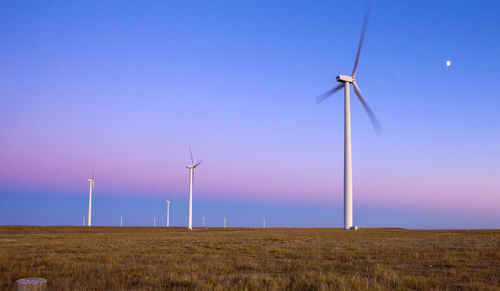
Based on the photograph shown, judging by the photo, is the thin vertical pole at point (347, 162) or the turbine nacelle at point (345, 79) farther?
the turbine nacelle at point (345, 79)

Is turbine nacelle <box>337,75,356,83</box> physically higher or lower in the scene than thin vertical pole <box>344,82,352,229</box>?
higher

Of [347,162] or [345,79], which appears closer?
[347,162]

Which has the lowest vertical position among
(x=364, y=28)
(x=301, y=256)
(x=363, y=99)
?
(x=301, y=256)

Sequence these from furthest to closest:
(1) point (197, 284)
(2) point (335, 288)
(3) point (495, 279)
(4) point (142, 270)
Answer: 1. (4) point (142, 270)
2. (3) point (495, 279)
3. (1) point (197, 284)
4. (2) point (335, 288)

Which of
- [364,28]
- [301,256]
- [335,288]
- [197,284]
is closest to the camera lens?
[335,288]

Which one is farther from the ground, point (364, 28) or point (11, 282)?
point (364, 28)

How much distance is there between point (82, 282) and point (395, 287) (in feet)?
34.9

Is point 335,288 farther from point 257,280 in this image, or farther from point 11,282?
point 11,282

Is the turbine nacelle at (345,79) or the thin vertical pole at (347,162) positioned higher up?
the turbine nacelle at (345,79)

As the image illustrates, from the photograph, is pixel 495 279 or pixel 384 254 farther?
pixel 384 254

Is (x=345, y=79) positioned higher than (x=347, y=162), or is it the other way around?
(x=345, y=79)

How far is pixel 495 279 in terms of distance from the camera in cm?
1595

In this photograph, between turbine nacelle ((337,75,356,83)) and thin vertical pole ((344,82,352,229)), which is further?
turbine nacelle ((337,75,356,83))

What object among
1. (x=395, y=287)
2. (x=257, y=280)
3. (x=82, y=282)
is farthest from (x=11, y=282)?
(x=395, y=287)
